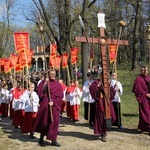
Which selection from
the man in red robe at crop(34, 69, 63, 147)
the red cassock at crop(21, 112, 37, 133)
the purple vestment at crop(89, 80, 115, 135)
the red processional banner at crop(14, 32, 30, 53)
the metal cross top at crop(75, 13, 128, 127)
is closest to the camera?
the man in red robe at crop(34, 69, 63, 147)

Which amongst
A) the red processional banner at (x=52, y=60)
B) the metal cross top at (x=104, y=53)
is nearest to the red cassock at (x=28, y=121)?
the metal cross top at (x=104, y=53)

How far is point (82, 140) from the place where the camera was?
10.1 metres

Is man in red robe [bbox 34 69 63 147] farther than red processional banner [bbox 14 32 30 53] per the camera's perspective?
No

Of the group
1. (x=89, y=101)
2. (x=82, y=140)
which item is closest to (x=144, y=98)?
(x=82, y=140)

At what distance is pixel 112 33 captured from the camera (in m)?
47.5

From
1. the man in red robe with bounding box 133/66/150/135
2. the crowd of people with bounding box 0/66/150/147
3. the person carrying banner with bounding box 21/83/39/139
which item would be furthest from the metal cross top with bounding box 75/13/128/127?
the person carrying banner with bounding box 21/83/39/139

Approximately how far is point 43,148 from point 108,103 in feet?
7.25

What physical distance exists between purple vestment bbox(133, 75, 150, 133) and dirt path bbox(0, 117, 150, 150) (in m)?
0.36

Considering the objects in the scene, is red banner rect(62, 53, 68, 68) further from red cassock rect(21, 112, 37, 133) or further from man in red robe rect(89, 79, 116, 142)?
man in red robe rect(89, 79, 116, 142)

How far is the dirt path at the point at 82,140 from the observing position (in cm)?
932

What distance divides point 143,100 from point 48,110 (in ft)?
10.0

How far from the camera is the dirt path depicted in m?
9.32

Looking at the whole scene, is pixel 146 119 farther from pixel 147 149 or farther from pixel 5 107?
pixel 5 107

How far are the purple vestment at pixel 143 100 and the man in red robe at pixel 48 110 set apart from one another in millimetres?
2658
